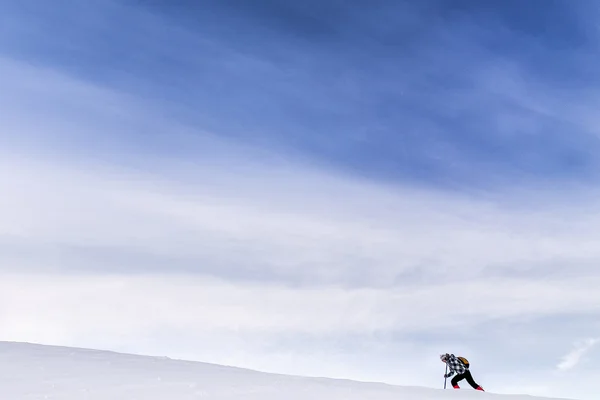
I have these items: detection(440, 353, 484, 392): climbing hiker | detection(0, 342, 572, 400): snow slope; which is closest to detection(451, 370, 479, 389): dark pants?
detection(440, 353, 484, 392): climbing hiker

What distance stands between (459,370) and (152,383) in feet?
34.5

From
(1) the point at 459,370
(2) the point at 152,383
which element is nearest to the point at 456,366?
(1) the point at 459,370

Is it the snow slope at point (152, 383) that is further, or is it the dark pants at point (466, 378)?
the dark pants at point (466, 378)

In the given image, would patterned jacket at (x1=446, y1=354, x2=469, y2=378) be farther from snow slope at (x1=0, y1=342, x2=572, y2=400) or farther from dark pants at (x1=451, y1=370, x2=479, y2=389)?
snow slope at (x1=0, y1=342, x2=572, y2=400)

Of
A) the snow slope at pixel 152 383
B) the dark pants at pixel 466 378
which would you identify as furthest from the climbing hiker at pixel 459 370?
the snow slope at pixel 152 383

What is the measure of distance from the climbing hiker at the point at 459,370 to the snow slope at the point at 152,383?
2.71 meters

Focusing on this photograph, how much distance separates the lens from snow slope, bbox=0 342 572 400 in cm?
1275

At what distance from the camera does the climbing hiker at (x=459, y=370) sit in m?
20.1

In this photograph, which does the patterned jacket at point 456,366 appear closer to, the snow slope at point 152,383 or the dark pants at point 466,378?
the dark pants at point 466,378

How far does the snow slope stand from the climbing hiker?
2.71 metres

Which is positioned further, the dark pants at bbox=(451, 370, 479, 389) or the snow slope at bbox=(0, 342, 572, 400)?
the dark pants at bbox=(451, 370, 479, 389)

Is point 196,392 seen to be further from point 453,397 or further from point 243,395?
point 453,397

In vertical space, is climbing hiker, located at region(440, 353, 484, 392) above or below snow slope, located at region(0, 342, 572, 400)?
above

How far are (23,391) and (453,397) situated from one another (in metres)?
10.1
